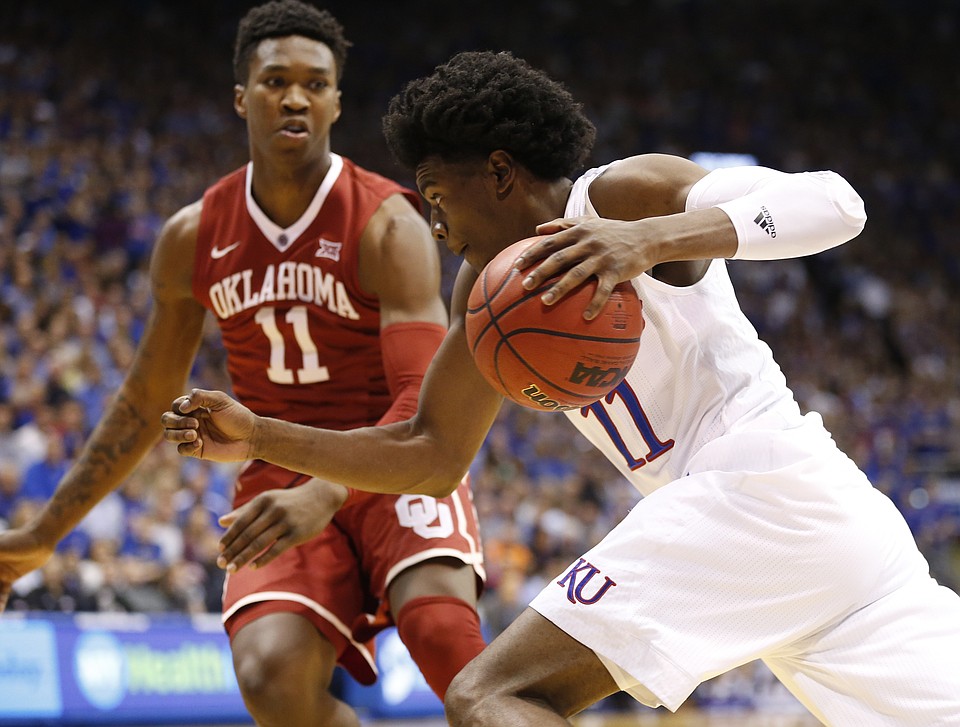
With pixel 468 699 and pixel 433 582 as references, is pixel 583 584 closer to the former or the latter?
pixel 468 699

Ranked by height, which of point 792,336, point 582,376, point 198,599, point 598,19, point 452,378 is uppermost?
point 582,376

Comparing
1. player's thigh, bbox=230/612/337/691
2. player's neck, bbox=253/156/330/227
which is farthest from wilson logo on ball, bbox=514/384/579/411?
player's neck, bbox=253/156/330/227

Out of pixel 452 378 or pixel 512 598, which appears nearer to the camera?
pixel 452 378

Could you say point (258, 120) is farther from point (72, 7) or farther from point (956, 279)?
point (956, 279)

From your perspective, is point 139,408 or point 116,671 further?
point 116,671

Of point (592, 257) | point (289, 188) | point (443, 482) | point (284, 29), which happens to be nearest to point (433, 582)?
point (443, 482)

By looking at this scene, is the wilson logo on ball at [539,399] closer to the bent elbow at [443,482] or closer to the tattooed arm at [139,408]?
the bent elbow at [443,482]

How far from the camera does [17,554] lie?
163 inches

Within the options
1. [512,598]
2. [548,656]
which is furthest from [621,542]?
[512,598]

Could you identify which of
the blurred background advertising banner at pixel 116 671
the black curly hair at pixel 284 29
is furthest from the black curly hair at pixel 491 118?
the blurred background advertising banner at pixel 116 671

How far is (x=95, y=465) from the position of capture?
13.9ft

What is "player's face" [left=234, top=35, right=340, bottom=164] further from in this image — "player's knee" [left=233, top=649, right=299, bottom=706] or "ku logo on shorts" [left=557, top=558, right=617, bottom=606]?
"ku logo on shorts" [left=557, top=558, right=617, bottom=606]

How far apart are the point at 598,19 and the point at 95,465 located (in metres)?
20.8

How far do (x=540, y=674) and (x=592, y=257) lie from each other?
0.87 meters
